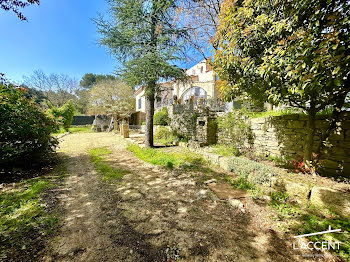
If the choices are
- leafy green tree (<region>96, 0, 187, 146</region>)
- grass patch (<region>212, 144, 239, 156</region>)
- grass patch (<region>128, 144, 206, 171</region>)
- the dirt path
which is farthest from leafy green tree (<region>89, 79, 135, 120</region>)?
the dirt path

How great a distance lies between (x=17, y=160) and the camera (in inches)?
166

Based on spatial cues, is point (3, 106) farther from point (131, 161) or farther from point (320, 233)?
point (320, 233)

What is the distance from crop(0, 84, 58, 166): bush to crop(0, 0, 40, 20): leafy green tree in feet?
7.91

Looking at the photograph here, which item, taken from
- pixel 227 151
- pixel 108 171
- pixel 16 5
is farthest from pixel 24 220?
pixel 227 151

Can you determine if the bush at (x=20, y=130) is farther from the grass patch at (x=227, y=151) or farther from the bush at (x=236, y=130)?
the bush at (x=236, y=130)

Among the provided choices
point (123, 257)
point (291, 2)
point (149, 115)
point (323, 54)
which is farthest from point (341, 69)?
point (149, 115)

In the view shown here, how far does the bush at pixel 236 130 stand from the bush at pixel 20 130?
6.86 meters

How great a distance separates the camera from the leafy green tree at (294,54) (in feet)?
7.73

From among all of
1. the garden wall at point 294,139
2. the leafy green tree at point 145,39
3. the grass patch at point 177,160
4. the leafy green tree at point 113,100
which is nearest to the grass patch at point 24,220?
the grass patch at point 177,160

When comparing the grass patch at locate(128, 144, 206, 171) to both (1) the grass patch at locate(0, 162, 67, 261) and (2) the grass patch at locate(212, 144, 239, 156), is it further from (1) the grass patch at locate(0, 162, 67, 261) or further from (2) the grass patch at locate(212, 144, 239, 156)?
(1) the grass patch at locate(0, 162, 67, 261)

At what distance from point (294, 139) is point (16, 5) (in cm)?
734

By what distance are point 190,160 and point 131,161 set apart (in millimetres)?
2387

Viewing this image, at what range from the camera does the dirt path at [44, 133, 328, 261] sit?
177 centimetres

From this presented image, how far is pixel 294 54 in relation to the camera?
2.70 metres
